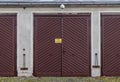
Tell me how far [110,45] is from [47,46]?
2730 millimetres

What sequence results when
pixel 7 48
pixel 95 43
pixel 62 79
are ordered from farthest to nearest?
pixel 95 43, pixel 7 48, pixel 62 79

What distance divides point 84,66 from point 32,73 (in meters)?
2.27

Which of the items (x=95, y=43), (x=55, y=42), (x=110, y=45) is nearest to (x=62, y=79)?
(x=55, y=42)

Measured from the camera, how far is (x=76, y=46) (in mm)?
16344

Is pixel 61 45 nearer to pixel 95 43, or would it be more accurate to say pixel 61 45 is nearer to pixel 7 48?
pixel 95 43

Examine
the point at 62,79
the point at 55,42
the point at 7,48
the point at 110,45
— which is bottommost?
the point at 62,79

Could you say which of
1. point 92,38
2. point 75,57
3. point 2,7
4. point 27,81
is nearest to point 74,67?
point 75,57

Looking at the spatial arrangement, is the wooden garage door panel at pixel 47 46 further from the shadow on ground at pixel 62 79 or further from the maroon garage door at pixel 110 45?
the maroon garage door at pixel 110 45

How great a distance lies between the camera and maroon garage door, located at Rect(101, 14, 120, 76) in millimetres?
16328

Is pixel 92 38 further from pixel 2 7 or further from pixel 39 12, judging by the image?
pixel 2 7

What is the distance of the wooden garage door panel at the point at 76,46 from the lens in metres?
16.3

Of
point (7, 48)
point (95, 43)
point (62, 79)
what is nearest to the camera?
point (62, 79)

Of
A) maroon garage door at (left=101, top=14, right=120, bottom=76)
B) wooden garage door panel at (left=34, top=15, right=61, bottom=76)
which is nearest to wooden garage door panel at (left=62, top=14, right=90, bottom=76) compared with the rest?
wooden garage door panel at (left=34, top=15, right=61, bottom=76)

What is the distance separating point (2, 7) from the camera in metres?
16.3
